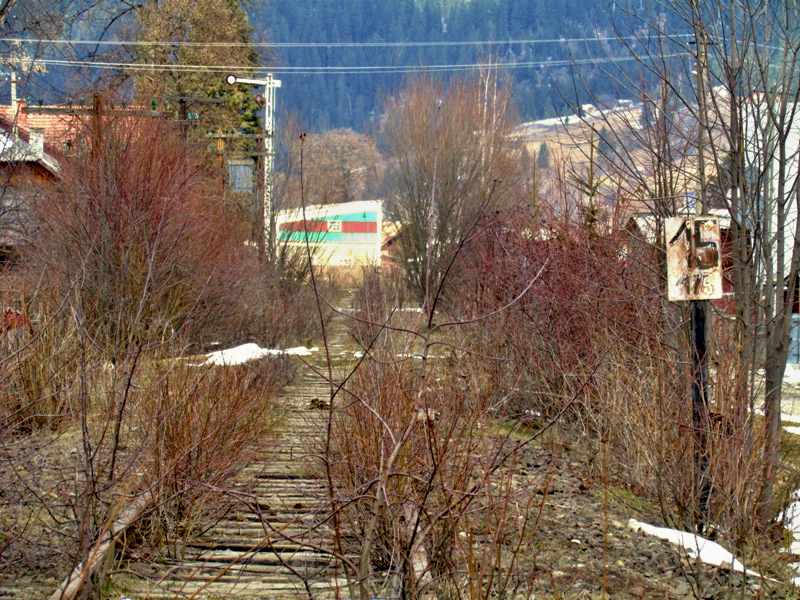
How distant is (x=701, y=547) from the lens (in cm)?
644

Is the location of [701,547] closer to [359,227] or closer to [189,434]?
[189,434]

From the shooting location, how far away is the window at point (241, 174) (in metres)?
36.0

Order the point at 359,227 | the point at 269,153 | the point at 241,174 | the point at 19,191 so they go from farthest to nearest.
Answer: the point at 359,227 → the point at 241,174 → the point at 269,153 → the point at 19,191

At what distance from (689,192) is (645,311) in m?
1.28

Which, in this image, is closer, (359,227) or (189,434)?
(189,434)

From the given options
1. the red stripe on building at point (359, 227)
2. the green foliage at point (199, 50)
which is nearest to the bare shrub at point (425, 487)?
the green foliage at point (199, 50)

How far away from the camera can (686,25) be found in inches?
309

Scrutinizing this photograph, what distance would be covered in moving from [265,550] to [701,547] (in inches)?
106

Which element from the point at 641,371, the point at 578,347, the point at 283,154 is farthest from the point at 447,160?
the point at 641,371

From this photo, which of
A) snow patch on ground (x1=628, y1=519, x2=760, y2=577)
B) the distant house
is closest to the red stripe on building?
the distant house

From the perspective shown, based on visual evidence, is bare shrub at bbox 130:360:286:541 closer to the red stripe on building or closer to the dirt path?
the dirt path

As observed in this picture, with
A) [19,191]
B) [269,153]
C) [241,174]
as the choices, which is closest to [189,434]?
[19,191]

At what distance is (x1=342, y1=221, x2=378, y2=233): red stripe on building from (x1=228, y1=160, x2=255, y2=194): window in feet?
105

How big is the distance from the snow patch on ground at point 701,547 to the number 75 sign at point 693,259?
144 cm
